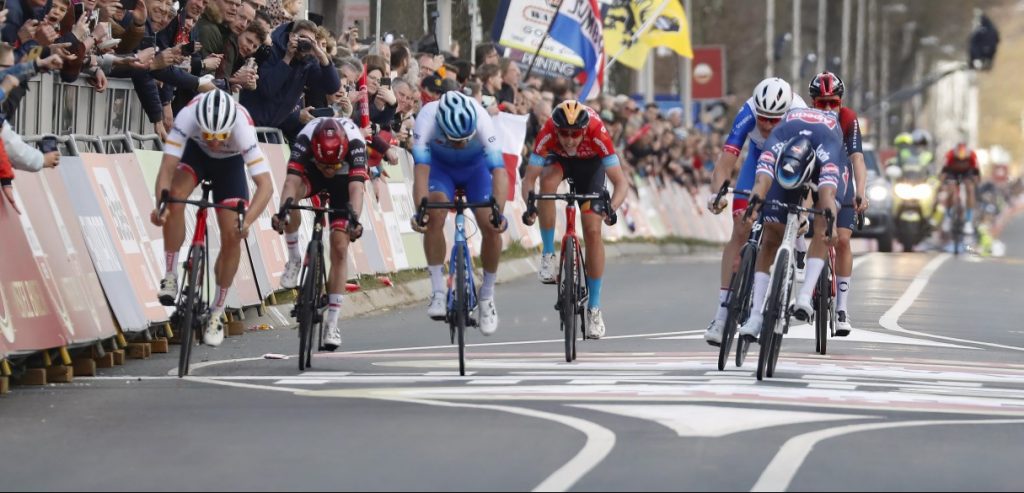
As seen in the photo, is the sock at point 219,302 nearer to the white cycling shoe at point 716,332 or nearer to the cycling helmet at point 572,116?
the cycling helmet at point 572,116

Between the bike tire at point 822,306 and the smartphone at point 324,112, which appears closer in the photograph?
the smartphone at point 324,112

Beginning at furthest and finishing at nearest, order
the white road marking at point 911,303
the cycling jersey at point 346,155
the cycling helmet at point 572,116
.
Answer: the white road marking at point 911,303
the cycling helmet at point 572,116
the cycling jersey at point 346,155

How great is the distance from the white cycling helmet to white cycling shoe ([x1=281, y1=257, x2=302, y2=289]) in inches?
122

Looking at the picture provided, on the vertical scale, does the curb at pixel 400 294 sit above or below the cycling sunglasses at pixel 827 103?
below

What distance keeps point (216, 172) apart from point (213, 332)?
0.96 meters

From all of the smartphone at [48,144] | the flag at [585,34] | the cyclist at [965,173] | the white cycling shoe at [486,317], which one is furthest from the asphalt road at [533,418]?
the cyclist at [965,173]

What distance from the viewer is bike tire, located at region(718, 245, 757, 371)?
1336 cm

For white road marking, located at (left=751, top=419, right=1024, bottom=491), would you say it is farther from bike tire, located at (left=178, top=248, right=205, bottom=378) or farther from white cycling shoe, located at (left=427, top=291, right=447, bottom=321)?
bike tire, located at (left=178, top=248, right=205, bottom=378)

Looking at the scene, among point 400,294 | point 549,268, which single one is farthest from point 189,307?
point 400,294

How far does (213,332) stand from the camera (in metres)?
13.5

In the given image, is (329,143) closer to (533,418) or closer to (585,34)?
(533,418)

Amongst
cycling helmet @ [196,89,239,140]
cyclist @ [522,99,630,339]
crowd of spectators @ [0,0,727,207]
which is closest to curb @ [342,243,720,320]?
crowd of spectators @ [0,0,727,207]

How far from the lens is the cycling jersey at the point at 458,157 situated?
45.2 feet

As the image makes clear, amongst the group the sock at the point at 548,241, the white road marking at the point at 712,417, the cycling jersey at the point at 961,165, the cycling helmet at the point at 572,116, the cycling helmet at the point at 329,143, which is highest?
the cycling helmet at the point at 572,116
